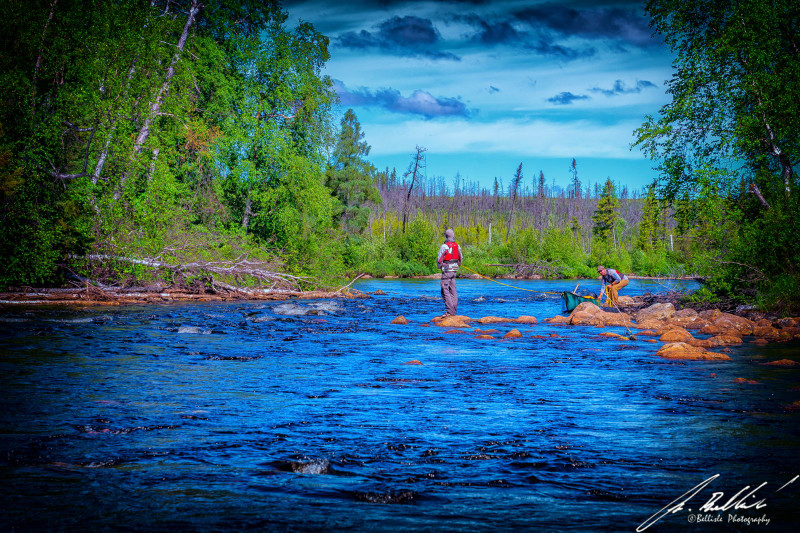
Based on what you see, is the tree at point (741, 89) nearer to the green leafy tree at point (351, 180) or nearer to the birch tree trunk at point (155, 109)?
the birch tree trunk at point (155, 109)

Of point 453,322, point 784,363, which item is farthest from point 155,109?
point 784,363

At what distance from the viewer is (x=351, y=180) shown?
227 feet

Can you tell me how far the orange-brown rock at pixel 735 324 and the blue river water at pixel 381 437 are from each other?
3750 mm

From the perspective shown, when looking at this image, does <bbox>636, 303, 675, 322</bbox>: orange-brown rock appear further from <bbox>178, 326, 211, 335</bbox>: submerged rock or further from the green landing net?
<bbox>178, 326, 211, 335</bbox>: submerged rock

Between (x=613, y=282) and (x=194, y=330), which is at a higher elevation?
(x=613, y=282)

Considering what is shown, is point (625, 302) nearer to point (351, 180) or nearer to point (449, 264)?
point (449, 264)

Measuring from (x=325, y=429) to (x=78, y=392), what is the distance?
404 centimetres

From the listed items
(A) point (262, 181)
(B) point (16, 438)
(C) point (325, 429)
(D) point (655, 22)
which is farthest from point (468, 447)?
(A) point (262, 181)

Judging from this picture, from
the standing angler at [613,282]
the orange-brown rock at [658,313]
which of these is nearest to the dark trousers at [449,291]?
the standing angler at [613,282]

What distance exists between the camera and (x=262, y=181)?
108ft

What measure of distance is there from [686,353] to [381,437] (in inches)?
355

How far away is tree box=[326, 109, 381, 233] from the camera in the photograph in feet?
225

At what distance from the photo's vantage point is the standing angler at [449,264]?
20.3 metres

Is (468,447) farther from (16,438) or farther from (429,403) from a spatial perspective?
(16,438)
